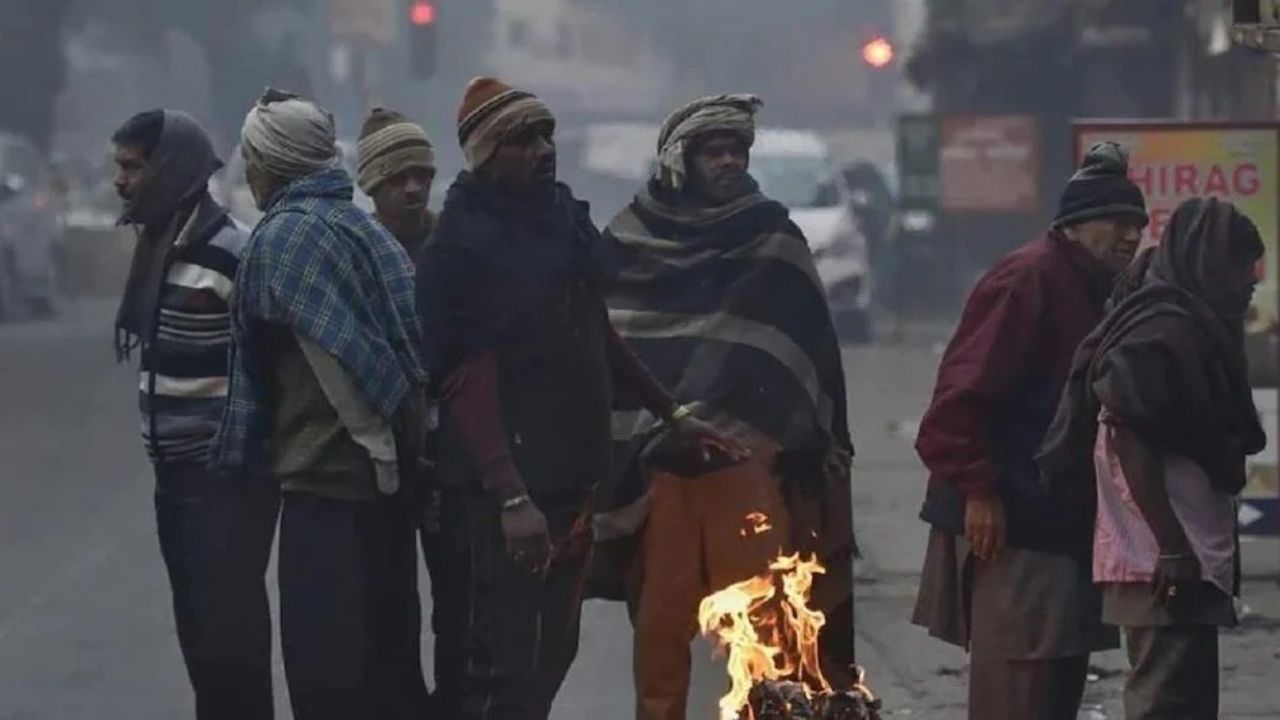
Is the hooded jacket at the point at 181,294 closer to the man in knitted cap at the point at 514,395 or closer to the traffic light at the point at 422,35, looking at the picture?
the man in knitted cap at the point at 514,395

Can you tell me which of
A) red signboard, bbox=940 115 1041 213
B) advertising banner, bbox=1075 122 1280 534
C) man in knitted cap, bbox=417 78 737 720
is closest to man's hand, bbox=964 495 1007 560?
man in knitted cap, bbox=417 78 737 720

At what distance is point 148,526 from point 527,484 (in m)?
7.65

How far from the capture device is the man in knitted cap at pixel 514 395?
641 cm

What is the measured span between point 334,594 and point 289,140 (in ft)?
3.28

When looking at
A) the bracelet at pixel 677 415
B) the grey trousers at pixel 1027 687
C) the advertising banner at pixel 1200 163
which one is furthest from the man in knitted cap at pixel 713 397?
the advertising banner at pixel 1200 163

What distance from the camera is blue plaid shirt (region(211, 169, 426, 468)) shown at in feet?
21.0

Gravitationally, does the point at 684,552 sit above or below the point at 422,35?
below

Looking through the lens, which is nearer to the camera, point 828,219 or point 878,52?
point 828,219

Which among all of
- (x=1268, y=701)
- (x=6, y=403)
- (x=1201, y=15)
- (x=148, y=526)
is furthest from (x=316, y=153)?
(x=1201, y=15)

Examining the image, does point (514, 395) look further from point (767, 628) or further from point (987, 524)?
point (987, 524)

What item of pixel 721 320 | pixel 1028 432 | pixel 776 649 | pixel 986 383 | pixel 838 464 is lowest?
pixel 776 649

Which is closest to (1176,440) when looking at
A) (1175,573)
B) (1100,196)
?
(1175,573)

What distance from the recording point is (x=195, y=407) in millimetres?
6906

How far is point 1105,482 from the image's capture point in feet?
21.5
